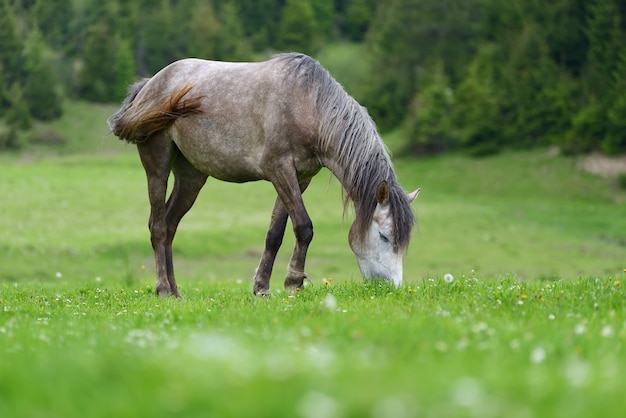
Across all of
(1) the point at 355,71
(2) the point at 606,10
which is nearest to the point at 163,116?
(2) the point at 606,10

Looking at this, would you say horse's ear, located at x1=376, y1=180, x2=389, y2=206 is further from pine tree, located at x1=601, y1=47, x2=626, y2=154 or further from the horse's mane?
pine tree, located at x1=601, y1=47, x2=626, y2=154

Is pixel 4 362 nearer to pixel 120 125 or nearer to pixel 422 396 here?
pixel 422 396

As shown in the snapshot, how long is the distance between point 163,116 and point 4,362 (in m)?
8.11

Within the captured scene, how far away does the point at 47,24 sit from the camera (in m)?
103

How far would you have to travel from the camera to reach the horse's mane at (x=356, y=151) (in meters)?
11.1

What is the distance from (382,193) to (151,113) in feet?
13.1

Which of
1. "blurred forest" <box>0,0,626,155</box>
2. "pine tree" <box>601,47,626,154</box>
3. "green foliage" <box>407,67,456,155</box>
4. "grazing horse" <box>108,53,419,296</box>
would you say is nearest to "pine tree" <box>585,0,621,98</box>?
"blurred forest" <box>0,0,626,155</box>

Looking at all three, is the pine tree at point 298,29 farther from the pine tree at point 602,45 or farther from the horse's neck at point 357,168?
the horse's neck at point 357,168

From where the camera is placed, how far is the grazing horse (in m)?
11.1

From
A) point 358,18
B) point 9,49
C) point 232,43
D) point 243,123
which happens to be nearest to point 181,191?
point 243,123

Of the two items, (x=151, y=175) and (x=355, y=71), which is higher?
(x=151, y=175)

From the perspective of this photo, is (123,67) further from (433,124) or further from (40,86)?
(433,124)

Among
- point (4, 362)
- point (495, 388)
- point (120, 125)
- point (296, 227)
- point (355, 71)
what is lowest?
point (355, 71)

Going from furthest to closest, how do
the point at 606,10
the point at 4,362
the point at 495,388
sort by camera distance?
the point at 606,10
the point at 4,362
the point at 495,388
